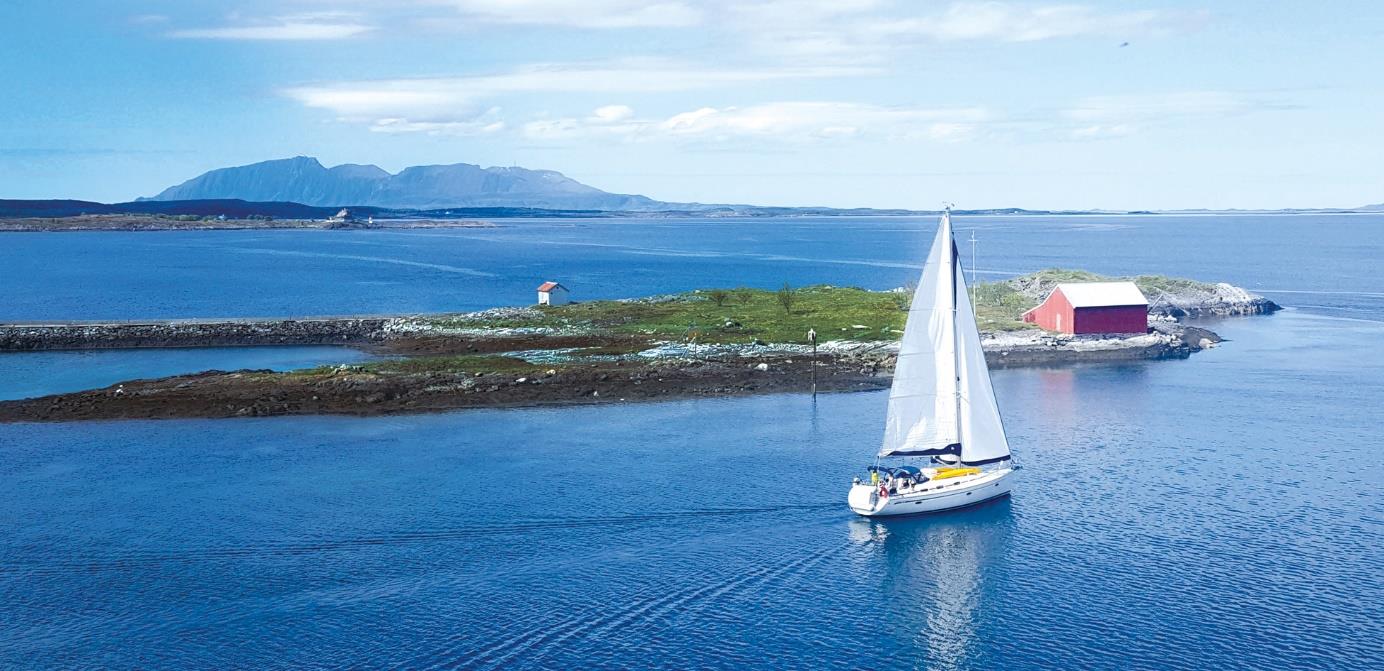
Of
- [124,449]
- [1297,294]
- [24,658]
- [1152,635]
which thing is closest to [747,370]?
[124,449]

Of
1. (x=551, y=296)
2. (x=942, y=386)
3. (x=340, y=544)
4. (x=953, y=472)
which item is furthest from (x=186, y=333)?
(x=953, y=472)

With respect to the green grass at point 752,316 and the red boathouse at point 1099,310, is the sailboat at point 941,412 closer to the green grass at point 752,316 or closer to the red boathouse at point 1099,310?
the green grass at point 752,316

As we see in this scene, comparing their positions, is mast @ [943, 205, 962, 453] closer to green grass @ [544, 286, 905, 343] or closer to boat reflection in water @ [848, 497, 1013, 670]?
boat reflection in water @ [848, 497, 1013, 670]

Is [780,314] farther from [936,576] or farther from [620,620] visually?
[620,620]

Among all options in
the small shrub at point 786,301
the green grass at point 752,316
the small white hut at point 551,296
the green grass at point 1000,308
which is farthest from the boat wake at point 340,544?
the small white hut at point 551,296

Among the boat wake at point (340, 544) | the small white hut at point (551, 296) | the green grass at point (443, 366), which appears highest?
the small white hut at point (551, 296)

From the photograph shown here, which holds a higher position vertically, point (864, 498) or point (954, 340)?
point (954, 340)
